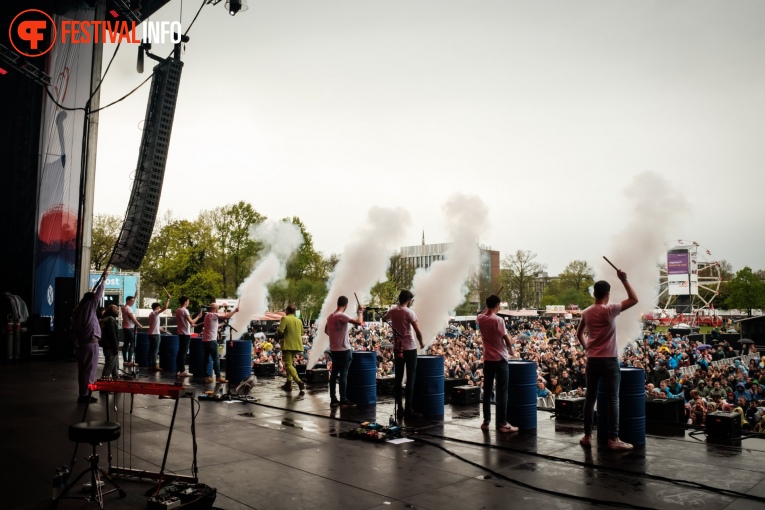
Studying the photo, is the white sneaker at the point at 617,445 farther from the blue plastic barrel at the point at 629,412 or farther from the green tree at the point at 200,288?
the green tree at the point at 200,288

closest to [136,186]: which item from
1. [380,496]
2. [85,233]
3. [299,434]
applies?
[85,233]

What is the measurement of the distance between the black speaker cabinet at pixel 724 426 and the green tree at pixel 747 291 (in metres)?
81.3

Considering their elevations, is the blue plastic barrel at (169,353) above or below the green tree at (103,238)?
below

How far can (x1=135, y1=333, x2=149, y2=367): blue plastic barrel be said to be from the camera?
55.2 ft

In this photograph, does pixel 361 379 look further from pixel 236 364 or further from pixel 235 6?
pixel 235 6

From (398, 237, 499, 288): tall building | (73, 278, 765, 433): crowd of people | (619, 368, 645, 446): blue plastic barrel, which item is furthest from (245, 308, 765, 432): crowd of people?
(398, 237, 499, 288): tall building

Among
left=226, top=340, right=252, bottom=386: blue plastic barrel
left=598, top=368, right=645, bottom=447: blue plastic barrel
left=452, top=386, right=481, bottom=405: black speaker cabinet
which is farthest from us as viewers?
left=226, top=340, right=252, bottom=386: blue plastic barrel

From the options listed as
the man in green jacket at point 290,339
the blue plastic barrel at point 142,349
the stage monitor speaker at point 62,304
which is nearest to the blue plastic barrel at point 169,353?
the blue plastic barrel at point 142,349

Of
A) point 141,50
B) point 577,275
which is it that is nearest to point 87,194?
point 141,50

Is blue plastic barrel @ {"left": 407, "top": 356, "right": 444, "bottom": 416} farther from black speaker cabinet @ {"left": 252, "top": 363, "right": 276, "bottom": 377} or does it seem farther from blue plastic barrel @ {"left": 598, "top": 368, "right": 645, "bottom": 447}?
black speaker cabinet @ {"left": 252, "top": 363, "right": 276, "bottom": 377}

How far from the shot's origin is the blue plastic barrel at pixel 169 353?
15664 mm

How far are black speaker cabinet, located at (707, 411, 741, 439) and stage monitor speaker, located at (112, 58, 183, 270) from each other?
1524cm

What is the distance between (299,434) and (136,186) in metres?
12.7

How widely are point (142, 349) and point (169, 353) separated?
1.81 m
